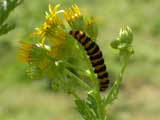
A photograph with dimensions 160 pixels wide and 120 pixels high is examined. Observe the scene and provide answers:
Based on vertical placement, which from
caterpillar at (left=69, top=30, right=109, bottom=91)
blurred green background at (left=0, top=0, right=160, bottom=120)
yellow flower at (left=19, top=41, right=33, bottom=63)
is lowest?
caterpillar at (left=69, top=30, right=109, bottom=91)

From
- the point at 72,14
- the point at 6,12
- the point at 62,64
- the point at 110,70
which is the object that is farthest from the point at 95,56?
the point at 110,70

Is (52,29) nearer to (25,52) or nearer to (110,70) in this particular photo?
(25,52)

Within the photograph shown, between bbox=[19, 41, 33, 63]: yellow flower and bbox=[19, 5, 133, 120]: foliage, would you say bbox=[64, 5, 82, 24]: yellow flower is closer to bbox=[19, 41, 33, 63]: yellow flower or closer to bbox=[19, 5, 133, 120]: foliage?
bbox=[19, 5, 133, 120]: foliage

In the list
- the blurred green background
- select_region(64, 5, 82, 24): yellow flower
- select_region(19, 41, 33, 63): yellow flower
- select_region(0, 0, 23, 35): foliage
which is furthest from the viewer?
the blurred green background

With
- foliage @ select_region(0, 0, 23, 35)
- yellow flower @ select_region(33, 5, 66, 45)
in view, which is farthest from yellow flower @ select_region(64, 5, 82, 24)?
foliage @ select_region(0, 0, 23, 35)

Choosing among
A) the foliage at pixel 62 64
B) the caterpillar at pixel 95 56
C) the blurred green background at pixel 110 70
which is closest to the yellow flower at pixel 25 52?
the foliage at pixel 62 64

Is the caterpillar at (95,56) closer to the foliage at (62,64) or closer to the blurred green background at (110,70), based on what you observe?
the foliage at (62,64)
